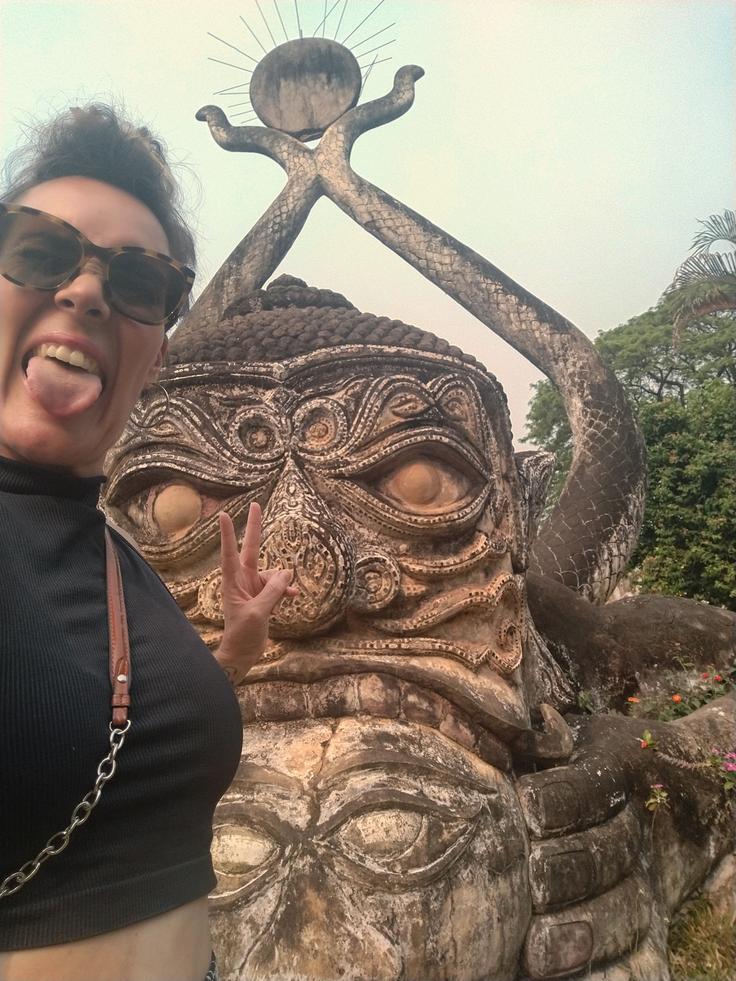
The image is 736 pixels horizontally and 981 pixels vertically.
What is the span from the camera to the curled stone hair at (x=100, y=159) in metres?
1.25

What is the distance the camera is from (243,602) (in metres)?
1.43

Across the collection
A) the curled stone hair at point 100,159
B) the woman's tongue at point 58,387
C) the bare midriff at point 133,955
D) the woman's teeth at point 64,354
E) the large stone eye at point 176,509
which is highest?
the curled stone hair at point 100,159

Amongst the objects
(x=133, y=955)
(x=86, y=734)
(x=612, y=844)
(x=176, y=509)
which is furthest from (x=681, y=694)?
(x=86, y=734)

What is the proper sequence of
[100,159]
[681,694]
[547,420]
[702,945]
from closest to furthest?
[100,159] → [702,945] → [681,694] → [547,420]

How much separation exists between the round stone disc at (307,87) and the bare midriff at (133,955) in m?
7.50

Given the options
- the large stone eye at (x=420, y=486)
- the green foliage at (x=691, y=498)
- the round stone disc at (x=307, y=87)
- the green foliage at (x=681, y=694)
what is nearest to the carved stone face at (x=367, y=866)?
the large stone eye at (x=420, y=486)

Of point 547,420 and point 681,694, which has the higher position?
point 547,420

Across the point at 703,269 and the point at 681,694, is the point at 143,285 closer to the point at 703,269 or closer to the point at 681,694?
the point at 681,694

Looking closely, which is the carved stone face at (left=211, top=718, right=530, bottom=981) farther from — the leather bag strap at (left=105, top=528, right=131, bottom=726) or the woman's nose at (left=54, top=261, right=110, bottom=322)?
the woman's nose at (left=54, top=261, right=110, bottom=322)

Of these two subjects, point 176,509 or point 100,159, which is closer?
point 100,159

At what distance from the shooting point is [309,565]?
2172 mm

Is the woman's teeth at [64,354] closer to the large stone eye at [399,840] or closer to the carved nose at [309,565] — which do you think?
the carved nose at [309,565]

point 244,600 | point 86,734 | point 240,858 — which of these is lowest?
point 240,858

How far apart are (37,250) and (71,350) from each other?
157 mm
